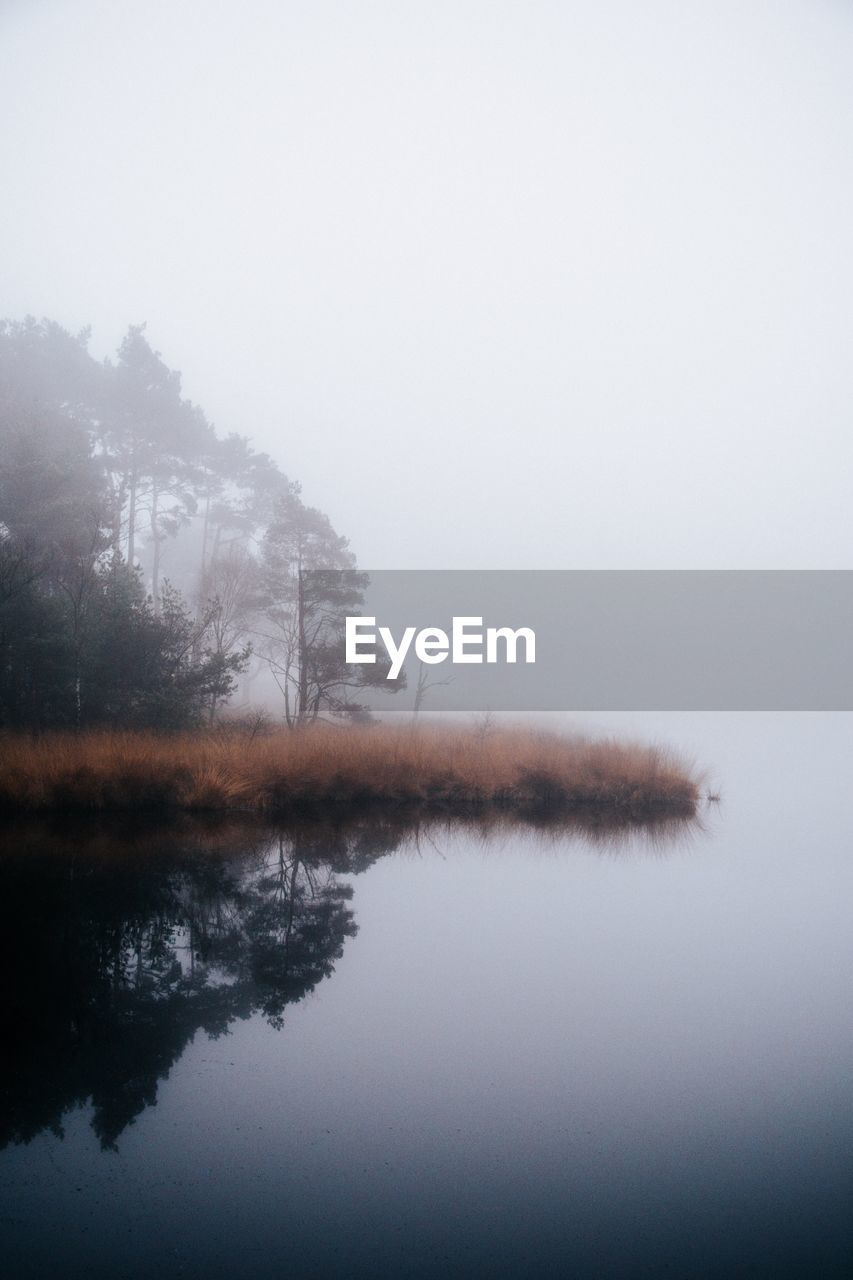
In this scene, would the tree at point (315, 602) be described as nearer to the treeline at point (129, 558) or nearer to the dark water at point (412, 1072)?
the treeline at point (129, 558)

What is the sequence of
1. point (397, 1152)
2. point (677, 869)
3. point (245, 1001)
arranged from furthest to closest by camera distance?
point (677, 869), point (245, 1001), point (397, 1152)

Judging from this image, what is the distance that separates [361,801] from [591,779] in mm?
4603

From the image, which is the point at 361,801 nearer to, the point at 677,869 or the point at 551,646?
the point at 677,869

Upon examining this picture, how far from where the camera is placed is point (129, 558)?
2414 centimetres

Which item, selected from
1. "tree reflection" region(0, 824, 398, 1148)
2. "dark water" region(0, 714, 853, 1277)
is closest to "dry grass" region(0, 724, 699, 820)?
"tree reflection" region(0, 824, 398, 1148)

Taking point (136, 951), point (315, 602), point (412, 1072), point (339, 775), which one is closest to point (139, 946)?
point (136, 951)

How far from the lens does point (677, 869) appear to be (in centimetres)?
940

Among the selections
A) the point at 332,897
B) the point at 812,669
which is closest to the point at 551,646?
the point at 812,669

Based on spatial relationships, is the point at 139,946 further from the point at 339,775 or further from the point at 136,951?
the point at 339,775

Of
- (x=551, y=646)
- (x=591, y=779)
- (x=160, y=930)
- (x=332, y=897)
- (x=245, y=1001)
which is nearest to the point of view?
(x=245, y=1001)

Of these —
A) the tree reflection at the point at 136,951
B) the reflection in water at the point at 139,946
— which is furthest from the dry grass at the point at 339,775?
the tree reflection at the point at 136,951

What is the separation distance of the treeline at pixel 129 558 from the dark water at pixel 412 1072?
19.9 ft

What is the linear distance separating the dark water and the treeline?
6.06 m

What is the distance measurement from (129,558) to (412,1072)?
22.9 metres
